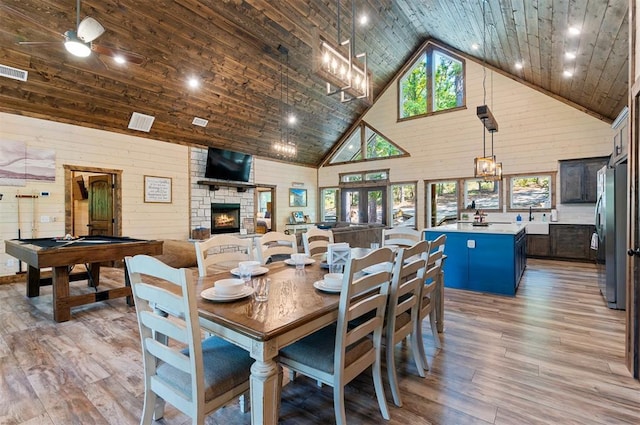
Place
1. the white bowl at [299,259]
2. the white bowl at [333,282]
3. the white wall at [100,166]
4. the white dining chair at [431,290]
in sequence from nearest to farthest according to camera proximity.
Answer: the white bowl at [333,282]
the white dining chair at [431,290]
the white bowl at [299,259]
the white wall at [100,166]

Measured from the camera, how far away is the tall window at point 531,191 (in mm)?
7312

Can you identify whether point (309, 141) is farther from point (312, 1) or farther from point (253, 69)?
point (312, 1)

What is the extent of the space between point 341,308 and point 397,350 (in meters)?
1.56

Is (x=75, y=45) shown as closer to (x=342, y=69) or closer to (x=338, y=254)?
(x=342, y=69)

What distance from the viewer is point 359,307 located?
155 centimetres

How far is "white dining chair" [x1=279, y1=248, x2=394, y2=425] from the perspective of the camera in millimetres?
1484

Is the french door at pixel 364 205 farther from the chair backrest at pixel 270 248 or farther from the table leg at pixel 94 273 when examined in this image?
the table leg at pixel 94 273

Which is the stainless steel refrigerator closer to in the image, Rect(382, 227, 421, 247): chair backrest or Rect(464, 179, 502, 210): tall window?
Rect(382, 227, 421, 247): chair backrest

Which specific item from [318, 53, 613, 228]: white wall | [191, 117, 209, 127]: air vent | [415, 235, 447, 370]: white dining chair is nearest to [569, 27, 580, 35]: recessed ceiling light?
[318, 53, 613, 228]: white wall

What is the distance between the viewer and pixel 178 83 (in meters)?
5.87

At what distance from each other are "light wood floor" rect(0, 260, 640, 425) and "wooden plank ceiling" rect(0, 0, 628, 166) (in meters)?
2.99

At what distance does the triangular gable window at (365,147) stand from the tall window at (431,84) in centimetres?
98

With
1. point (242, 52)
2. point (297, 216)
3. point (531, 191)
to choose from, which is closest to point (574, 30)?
point (531, 191)

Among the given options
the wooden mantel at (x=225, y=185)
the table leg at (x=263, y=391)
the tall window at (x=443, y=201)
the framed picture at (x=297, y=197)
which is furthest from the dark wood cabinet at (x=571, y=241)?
the table leg at (x=263, y=391)
